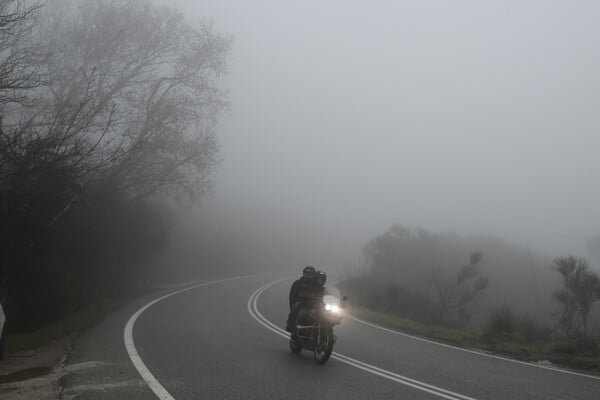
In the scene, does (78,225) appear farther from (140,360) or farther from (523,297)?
(523,297)

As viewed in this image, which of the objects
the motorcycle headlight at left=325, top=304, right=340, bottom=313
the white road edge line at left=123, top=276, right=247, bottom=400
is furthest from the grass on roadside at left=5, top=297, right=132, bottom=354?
the motorcycle headlight at left=325, top=304, right=340, bottom=313

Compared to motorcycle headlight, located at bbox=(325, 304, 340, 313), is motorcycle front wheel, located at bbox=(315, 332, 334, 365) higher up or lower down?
lower down

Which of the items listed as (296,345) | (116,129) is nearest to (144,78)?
(116,129)

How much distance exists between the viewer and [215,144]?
25922 millimetres

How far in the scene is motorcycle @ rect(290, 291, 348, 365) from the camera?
29.3 feet

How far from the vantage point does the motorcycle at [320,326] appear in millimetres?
8938

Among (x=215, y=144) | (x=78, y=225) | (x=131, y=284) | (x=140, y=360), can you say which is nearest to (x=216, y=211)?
(x=131, y=284)

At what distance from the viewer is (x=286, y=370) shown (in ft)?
26.9

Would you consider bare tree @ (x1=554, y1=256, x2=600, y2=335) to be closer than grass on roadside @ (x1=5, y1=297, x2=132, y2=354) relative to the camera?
No

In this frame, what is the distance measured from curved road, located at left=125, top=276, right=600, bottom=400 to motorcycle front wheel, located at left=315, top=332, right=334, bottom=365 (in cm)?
18

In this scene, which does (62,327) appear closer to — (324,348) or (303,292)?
(303,292)

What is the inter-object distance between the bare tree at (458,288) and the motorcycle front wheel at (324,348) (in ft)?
67.9

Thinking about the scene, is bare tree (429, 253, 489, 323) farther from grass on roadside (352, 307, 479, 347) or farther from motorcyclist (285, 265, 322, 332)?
motorcyclist (285, 265, 322, 332)

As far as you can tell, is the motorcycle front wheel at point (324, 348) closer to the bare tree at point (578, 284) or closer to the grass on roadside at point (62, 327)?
the grass on roadside at point (62, 327)
